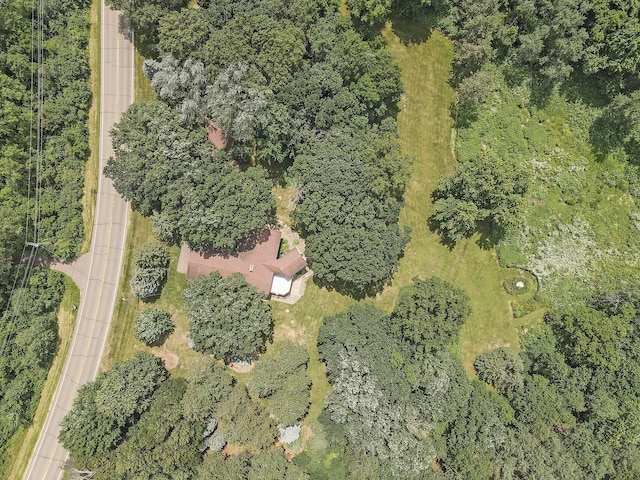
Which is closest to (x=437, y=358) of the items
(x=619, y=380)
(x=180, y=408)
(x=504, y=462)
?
(x=504, y=462)

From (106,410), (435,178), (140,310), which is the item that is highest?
(435,178)

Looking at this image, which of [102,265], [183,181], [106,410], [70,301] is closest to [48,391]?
[106,410]

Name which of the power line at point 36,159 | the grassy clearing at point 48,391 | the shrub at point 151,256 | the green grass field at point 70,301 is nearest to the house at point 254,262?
the shrub at point 151,256

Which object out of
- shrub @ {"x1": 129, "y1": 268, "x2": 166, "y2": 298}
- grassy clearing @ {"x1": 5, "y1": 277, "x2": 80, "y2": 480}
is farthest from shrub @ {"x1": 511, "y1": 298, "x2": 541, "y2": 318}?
grassy clearing @ {"x1": 5, "y1": 277, "x2": 80, "y2": 480}

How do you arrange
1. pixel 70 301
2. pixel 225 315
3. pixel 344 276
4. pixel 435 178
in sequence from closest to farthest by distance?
pixel 225 315 → pixel 344 276 → pixel 70 301 → pixel 435 178

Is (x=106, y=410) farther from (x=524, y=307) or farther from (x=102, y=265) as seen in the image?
(x=524, y=307)

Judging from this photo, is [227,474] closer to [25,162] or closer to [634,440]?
[25,162]

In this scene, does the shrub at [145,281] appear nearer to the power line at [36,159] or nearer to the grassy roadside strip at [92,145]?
the grassy roadside strip at [92,145]
